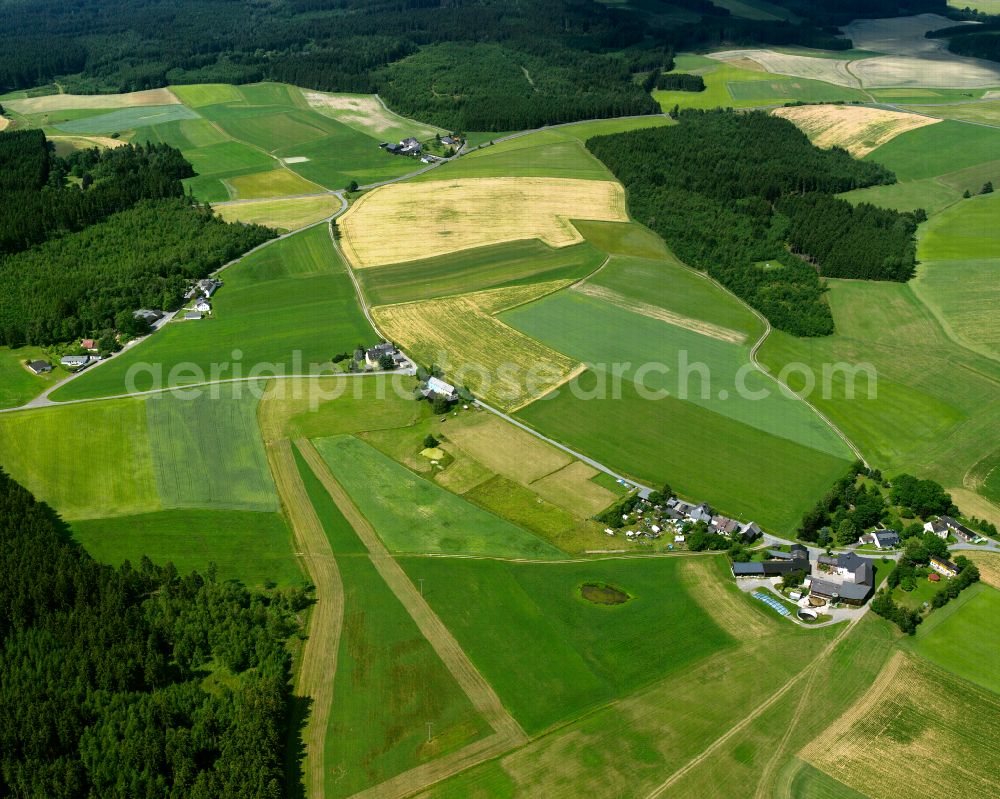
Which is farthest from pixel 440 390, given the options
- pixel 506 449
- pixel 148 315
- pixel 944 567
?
pixel 944 567

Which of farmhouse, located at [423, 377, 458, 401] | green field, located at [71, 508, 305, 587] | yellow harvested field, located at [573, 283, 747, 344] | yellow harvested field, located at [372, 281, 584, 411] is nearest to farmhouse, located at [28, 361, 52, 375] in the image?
green field, located at [71, 508, 305, 587]

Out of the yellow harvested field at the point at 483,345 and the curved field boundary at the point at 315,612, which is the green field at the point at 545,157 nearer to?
the yellow harvested field at the point at 483,345

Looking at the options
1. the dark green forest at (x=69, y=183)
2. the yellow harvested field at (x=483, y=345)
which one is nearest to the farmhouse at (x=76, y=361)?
the yellow harvested field at (x=483, y=345)

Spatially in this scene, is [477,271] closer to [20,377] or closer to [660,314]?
[660,314]

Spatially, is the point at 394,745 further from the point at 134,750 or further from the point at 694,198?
the point at 694,198

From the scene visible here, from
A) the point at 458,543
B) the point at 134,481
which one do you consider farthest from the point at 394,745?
the point at 134,481

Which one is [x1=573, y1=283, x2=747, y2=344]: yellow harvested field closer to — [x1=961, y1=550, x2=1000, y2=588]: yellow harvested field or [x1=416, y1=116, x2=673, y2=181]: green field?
[x1=961, y1=550, x2=1000, y2=588]: yellow harvested field
